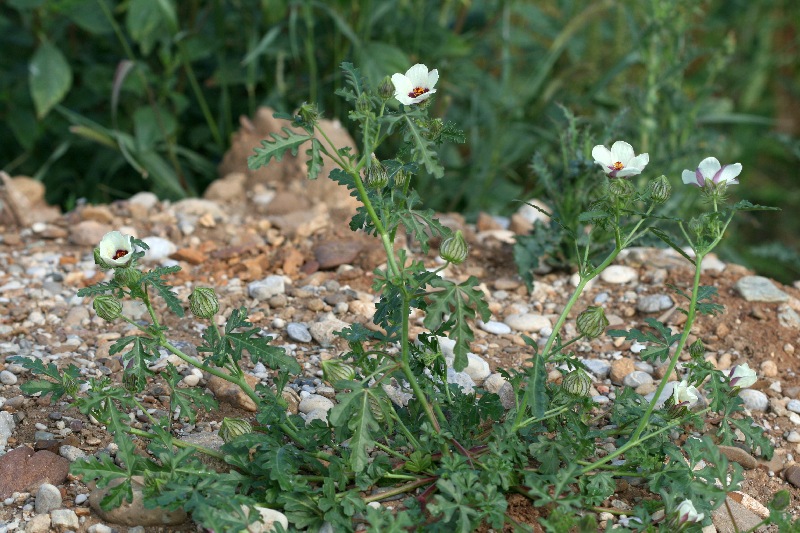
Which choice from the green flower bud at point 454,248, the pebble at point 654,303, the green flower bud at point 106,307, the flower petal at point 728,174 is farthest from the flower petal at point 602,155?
the green flower bud at point 106,307

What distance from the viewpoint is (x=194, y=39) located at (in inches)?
141

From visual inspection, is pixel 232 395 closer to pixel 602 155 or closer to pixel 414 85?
pixel 414 85

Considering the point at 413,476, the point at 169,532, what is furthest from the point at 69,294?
the point at 413,476

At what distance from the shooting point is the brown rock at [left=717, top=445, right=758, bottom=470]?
2.04 meters

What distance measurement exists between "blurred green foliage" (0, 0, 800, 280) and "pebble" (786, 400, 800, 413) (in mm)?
1058

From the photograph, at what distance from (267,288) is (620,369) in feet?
3.23

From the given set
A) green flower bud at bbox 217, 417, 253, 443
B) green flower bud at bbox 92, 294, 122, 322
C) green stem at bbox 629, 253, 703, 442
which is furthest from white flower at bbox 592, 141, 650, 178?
green flower bud at bbox 92, 294, 122, 322

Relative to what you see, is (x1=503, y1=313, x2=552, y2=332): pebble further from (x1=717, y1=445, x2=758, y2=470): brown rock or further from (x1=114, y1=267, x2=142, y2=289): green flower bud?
(x1=114, y1=267, x2=142, y2=289): green flower bud

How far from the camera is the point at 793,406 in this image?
7.28 ft

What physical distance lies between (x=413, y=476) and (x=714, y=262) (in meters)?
1.48

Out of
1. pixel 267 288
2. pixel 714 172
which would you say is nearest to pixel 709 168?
pixel 714 172

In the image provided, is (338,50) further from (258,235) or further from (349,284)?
(349,284)

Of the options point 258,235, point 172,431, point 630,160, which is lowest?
point 258,235

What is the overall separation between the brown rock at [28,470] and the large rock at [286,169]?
1.37 meters
